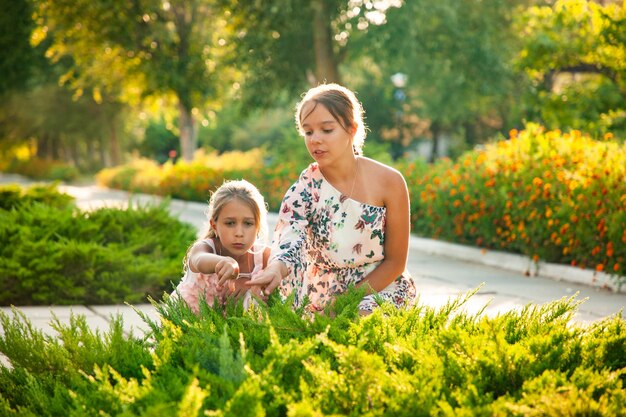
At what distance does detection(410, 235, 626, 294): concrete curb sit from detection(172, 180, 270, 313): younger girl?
5105mm

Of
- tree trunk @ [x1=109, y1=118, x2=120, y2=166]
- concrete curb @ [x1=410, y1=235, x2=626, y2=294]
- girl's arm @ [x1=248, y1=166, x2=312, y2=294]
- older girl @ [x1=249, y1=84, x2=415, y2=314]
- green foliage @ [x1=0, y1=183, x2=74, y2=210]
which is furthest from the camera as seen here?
tree trunk @ [x1=109, y1=118, x2=120, y2=166]

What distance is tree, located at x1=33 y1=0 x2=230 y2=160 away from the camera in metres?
29.2

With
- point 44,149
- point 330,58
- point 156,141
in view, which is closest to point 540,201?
point 330,58

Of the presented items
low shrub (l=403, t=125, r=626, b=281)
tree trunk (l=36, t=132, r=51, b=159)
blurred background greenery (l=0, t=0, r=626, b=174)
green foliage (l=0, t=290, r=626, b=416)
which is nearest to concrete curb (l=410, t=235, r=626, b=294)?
low shrub (l=403, t=125, r=626, b=281)

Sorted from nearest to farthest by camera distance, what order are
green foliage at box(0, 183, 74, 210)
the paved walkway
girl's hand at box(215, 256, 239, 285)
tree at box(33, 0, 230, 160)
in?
1. girl's hand at box(215, 256, 239, 285)
2. the paved walkway
3. green foliage at box(0, 183, 74, 210)
4. tree at box(33, 0, 230, 160)

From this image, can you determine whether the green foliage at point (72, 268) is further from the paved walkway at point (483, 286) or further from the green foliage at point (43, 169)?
the green foliage at point (43, 169)

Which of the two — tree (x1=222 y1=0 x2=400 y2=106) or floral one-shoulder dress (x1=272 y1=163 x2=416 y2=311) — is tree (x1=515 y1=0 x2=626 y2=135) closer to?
tree (x1=222 y1=0 x2=400 y2=106)

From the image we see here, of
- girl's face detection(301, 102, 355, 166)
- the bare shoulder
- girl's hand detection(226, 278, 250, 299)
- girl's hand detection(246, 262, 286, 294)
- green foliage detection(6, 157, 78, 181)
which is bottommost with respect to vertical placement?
green foliage detection(6, 157, 78, 181)

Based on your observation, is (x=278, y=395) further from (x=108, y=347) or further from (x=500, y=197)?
(x=500, y=197)

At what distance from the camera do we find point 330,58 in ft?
80.6

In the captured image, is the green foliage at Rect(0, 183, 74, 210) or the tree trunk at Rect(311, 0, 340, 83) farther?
the tree trunk at Rect(311, 0, 340, 83)

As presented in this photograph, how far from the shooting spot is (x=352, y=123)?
176 inches

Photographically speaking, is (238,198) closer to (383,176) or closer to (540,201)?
(383,176)

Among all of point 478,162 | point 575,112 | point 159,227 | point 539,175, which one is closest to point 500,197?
point 539,175
